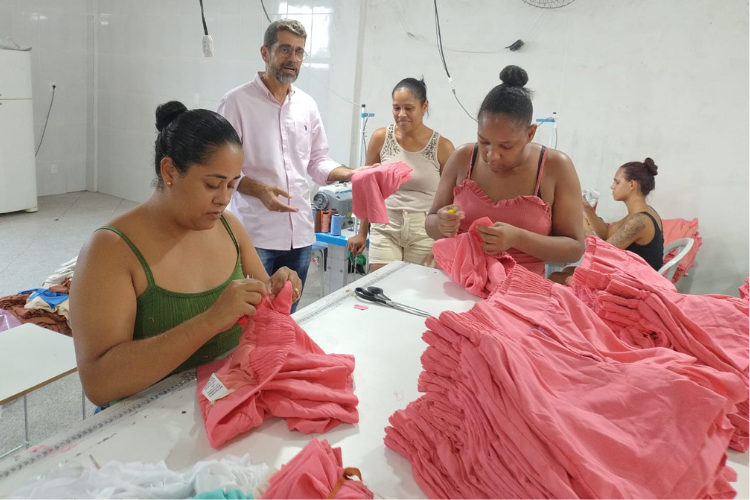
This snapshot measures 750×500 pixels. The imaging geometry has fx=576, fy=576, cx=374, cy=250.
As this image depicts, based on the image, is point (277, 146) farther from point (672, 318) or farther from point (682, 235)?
point (682, 235)

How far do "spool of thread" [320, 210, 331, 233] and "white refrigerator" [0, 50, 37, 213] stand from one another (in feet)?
13.7

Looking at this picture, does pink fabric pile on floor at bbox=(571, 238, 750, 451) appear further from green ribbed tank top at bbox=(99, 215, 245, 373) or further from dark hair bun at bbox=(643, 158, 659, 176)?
dark hair bun at bbox=(643, 158, 659, 176)

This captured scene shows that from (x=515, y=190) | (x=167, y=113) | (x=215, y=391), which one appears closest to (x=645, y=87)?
(x=515, y=190)

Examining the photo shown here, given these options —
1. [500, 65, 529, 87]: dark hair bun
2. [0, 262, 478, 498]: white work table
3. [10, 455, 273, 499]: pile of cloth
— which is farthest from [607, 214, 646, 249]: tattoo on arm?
[10, 455, 273, 499]: pile of cloth

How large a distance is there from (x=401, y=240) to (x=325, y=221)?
3.49 feet

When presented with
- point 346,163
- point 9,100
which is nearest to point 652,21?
point 346,163

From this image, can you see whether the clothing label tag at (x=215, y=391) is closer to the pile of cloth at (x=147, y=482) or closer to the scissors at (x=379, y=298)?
the pile of cloth at (x=147, y=482)

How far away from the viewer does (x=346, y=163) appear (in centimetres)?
519

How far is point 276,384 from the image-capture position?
1.25 m

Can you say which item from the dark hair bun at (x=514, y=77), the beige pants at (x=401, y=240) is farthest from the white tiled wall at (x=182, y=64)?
the dark hair bun at (x=514, y=77)

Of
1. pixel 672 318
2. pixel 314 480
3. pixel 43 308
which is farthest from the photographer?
pixel 43 308

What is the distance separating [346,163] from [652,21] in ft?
8.57

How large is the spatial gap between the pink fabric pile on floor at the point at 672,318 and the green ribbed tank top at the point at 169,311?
1024 millimetres

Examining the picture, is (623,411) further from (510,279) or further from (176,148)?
(176,148)
